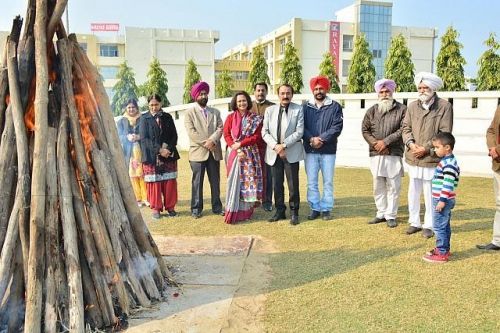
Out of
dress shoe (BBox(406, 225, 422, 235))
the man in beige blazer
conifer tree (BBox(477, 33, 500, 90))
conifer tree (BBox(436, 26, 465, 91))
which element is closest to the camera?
dress shoe (BBox(406, 225, 422, 235))

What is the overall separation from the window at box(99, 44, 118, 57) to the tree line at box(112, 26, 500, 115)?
8.32m

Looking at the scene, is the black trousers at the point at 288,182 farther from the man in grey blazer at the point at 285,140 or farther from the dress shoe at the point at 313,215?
the dress shoe at the point at 313,215

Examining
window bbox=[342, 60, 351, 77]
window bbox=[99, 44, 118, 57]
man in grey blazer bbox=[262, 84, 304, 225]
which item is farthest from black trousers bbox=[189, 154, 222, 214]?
window bbox=[342, 60, 351, 77]

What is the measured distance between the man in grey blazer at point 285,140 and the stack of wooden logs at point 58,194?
9.60 feet

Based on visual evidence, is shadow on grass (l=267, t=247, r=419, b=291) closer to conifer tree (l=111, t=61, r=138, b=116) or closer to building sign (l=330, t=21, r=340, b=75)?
conifer tree (l=111, t=61, r=138, b=116)

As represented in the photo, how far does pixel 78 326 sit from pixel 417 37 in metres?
Result: 50.4

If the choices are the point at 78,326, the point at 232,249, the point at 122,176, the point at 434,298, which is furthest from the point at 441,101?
the point at 78,326

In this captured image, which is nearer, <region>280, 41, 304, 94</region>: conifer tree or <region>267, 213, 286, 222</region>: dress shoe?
<region>267, 213, 286, 222</region>: dress shoe

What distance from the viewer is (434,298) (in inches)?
147

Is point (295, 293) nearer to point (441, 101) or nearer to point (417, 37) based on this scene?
point (441, 101)

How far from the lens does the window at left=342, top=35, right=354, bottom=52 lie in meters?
45.5

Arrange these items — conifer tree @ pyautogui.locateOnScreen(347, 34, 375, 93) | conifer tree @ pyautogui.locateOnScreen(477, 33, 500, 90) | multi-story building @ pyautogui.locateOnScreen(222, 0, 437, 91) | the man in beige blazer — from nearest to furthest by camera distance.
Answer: the man in beige blazer
conifer tree @ pyautogui.locateOnScreen(477, 33, 500, 90)
conifer tree @ pyautogui.locateOnScreen(347, 34, 375, 93)
multi-story building @ pyautogui.locateOnScreen(222, 0, 437, 91)

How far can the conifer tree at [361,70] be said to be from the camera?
2834 centimetres

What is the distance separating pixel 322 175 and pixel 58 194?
401 cm
